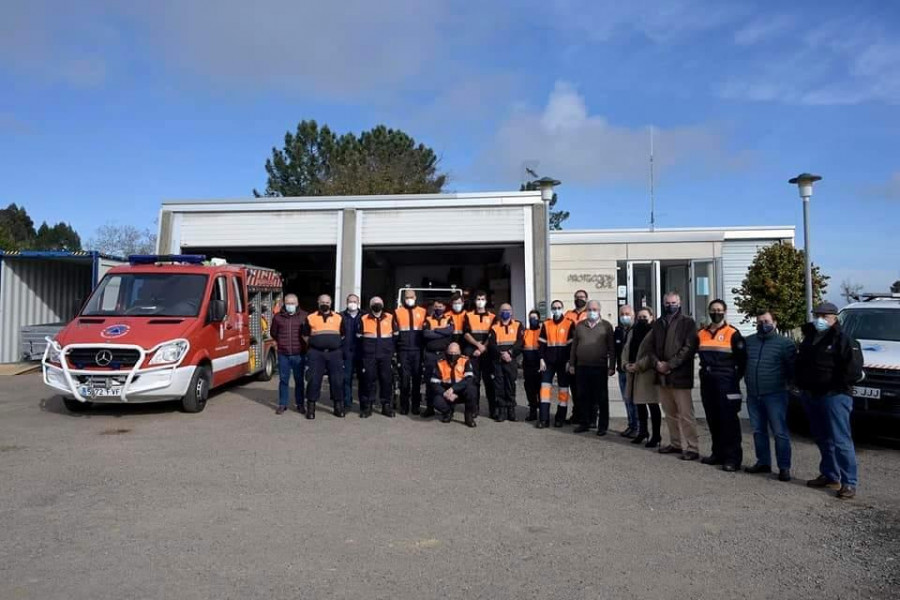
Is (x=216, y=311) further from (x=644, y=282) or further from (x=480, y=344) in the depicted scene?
(x=644, y=282)

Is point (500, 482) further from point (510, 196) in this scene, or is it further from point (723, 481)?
point (510, 196)

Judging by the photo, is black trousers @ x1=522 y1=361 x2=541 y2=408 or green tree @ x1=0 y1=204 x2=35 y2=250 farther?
green tree @ x1=0 y1=204 x2=35 y2=250

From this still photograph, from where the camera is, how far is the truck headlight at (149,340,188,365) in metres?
9.78

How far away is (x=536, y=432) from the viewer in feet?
30.6

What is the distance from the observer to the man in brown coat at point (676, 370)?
7.67 m

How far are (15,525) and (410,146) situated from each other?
37518 millimetres

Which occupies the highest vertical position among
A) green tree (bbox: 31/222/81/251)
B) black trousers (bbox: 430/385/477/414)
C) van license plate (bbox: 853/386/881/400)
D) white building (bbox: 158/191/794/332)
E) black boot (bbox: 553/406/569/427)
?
green tree (bbox: 31/222/81/251)

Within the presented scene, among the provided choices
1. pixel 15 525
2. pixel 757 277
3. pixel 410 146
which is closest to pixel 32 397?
pixel 15 525

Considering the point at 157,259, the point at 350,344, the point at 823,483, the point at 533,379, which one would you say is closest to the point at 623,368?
the point at 533,379

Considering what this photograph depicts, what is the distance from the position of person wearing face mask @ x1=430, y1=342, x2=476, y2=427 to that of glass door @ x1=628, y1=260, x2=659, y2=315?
10867 millimetres

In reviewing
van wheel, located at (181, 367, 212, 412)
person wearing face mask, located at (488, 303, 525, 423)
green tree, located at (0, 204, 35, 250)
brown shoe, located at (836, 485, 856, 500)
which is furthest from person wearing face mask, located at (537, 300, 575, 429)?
green tree, located at (0, 204, 35, 250)

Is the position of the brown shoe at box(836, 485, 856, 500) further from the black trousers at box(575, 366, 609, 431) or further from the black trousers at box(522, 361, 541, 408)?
the black trousers at box(522, 361, 541, 408)

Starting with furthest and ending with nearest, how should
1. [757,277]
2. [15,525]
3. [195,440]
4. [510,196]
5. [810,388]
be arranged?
[757,277] < [510,196] < [195,440] < [810,388] < [15,525]

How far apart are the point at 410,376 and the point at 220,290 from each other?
376 cm
